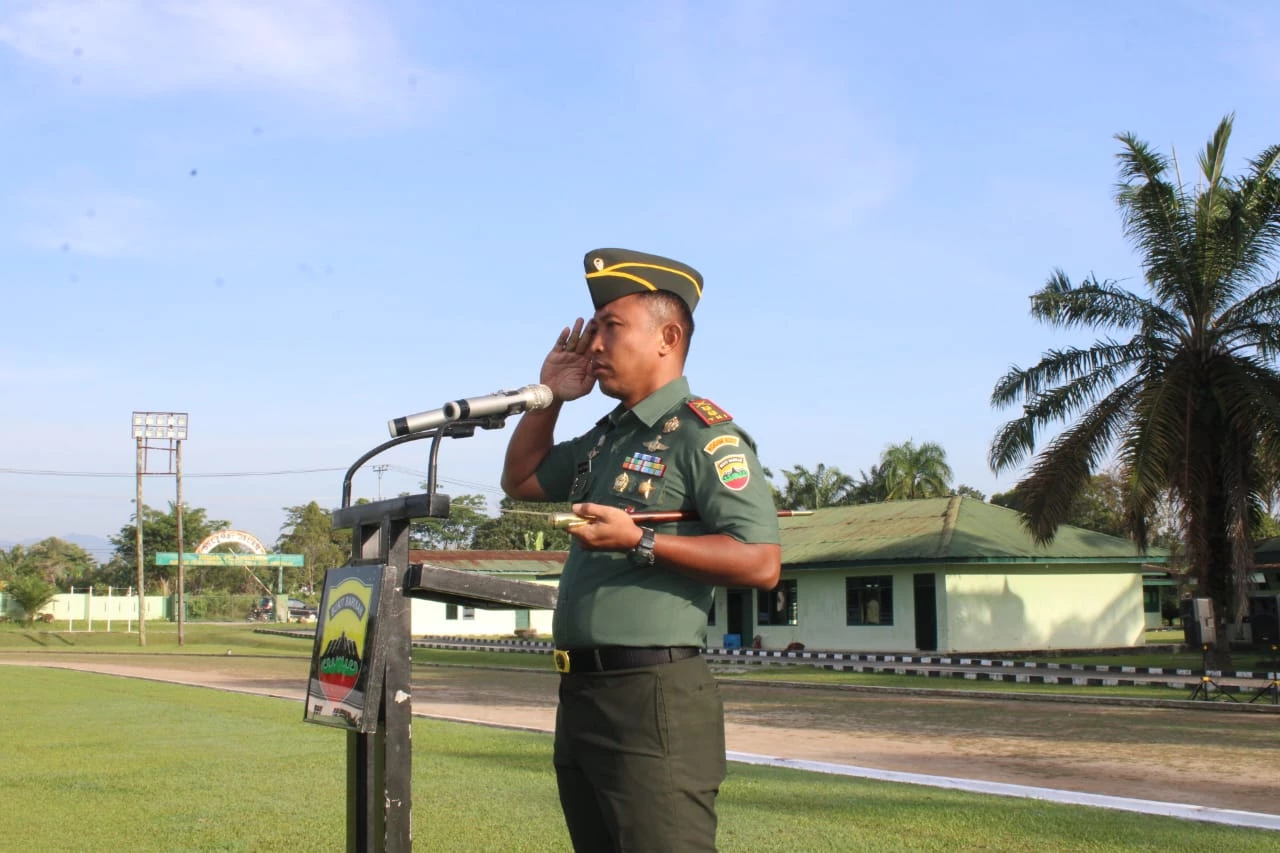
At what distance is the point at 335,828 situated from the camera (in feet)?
21.5

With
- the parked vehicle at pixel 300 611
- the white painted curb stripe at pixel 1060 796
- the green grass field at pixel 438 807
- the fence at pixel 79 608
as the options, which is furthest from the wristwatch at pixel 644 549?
the parked vehicle at pixel 300 611

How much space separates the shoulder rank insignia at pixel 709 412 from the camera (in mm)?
2822

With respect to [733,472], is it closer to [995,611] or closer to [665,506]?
[665,506]

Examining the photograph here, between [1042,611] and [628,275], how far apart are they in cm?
3068

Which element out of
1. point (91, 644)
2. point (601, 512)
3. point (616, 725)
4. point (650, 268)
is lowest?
point (91, 644)

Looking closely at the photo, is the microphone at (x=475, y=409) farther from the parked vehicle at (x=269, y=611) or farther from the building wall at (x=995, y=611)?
the parked vehicle at (x=269, y=611)

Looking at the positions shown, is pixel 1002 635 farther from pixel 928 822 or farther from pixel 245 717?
pixel 928 822

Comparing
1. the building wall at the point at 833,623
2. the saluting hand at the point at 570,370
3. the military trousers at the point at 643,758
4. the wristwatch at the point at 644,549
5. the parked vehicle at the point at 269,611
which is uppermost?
the saluting hand at the point at 570,370

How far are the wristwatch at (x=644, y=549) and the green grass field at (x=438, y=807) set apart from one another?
374cm

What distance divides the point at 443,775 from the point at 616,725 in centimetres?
627

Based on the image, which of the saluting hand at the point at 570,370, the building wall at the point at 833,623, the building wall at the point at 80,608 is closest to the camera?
the saluting hand at the point at 570,370

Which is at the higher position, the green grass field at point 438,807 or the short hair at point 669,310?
the short hair at point 669,310

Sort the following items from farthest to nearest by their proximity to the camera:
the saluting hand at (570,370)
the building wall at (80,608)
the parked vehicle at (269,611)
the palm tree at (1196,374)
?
the parked vehicle at (269,611)
the building wall at (80,608)
the palm tree at (1196,374)
the saluting hand at (570,370)

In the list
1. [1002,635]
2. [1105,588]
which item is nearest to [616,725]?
[1002,635]
